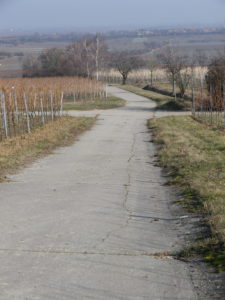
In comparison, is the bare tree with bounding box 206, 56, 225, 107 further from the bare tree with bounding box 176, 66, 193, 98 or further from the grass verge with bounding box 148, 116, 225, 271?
the grass verge with bounding box 148, 116, 225, 271

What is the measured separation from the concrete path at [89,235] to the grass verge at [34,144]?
60cm

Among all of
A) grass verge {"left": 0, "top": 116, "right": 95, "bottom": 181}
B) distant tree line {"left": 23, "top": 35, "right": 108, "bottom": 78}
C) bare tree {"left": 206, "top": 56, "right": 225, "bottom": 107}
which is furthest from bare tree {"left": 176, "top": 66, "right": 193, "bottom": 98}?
distant tree line {"left": 23, "top": 35, "right": 108, "bottom": 78}

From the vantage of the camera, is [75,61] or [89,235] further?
[75,61]

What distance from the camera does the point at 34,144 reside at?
18.0 metres

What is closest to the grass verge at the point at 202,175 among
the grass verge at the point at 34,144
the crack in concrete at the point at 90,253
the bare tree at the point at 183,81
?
the crack in concrete at the point at 90,253

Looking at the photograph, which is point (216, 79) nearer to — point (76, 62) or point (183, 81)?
point (183, 81)

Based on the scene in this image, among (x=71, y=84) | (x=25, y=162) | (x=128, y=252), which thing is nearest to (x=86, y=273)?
(x=128, y=252)

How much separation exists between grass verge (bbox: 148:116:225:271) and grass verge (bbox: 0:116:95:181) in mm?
3330

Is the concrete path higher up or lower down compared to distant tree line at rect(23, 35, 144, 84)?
higher up

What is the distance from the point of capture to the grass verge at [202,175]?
6.57 meters

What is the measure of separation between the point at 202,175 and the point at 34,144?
814 cm

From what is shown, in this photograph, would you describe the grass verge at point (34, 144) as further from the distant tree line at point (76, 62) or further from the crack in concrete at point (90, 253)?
the distant tree line at point (76, 62)

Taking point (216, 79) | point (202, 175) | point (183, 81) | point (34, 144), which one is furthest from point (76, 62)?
point (202, 175)

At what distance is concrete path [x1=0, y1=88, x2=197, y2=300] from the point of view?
5.48 metres
